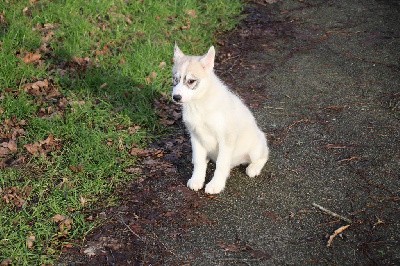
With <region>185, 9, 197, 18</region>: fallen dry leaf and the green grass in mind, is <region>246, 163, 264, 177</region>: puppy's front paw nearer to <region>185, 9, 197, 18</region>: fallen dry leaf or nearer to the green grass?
the green grass

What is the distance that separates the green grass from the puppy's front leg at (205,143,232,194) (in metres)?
0.85

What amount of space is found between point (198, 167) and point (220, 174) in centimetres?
24

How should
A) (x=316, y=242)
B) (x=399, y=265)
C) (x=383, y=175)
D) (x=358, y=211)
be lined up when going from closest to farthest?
(x=399, y=265)
(x=316, y=242)
(x=358, y=211)
(x=383, y=175)

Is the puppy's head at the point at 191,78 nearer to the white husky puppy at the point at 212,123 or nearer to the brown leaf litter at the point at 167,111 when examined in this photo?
the white husky puppy at the point at 212,123

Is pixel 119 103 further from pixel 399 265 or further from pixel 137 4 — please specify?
pixel 399 265

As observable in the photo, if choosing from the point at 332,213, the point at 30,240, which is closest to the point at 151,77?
the point at 30,240

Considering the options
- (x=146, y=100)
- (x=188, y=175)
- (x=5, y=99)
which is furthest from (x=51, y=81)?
(x=188, y=175)

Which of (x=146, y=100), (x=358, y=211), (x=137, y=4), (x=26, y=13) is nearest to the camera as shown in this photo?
(x=358, y=211)

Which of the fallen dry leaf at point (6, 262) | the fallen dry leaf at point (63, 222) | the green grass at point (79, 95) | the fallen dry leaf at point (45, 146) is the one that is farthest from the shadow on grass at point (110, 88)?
the fallen dry leaf at point (6, 262)

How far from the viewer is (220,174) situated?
4.64m

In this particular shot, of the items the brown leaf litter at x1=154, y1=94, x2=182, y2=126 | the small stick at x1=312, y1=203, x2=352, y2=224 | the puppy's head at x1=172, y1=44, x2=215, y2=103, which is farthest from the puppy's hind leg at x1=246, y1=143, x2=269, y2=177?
the brown leaf litter at x1=154, y1=94, x2=182, y2=126

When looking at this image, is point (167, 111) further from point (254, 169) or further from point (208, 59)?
point (208, 59)

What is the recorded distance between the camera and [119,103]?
600 centimetres

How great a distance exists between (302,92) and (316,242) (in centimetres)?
285
